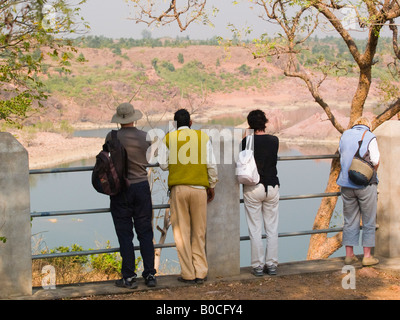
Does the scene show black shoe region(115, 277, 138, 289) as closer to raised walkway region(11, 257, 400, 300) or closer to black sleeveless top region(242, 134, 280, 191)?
raised walkway region(11, 257, 400, 300)

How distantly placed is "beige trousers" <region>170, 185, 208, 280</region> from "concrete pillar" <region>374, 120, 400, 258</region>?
2.13m

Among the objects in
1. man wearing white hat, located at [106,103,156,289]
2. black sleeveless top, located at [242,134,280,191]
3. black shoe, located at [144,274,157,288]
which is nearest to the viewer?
man wearing white hat, located at [106,103,156,289]

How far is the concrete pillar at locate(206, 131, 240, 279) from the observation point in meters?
6.24

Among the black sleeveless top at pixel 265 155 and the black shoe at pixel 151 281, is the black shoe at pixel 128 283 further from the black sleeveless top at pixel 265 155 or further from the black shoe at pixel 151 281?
the black sleeveless top at pixel 265 155

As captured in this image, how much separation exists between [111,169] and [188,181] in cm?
74

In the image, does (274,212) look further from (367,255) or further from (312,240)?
(312,240)

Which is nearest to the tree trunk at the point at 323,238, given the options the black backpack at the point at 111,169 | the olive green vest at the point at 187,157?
the olive green vest at the point at 187,157

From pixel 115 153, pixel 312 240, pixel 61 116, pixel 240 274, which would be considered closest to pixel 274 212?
pixel 240 274

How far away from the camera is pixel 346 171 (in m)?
6.49

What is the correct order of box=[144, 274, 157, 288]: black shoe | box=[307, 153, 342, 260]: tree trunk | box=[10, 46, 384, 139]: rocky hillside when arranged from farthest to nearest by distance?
box=[10, 46, 384, 139]: rocky hillside < box=[307, 153, 342, 260]: tree trunk < box=[144, 274, 157, 288]: black shoe

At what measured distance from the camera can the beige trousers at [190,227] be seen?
5.93m

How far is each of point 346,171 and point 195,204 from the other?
1.68 meters

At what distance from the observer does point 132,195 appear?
5773 mm

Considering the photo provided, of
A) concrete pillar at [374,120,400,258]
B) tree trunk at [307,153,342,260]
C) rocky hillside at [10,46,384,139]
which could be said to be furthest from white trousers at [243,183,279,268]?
rocky hillside at [10,46,384,139]
